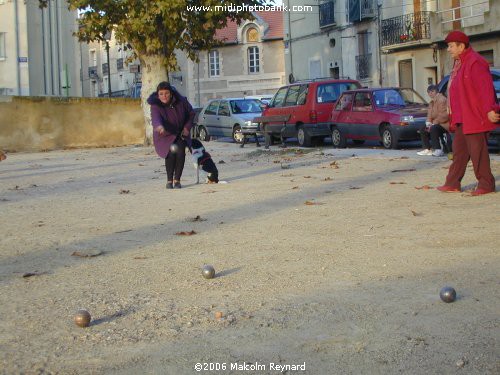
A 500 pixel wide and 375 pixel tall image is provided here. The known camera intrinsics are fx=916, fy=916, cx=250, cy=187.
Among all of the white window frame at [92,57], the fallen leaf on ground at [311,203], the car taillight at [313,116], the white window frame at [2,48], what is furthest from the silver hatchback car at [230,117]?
the white window frame at [92,57]

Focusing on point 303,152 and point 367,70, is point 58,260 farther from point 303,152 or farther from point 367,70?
point 367,70

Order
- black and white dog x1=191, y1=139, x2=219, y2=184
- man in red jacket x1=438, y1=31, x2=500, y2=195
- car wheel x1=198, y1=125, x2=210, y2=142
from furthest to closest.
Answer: car wheel x1=198, y1=125, x2=210, y2=142 → black and white dog x1=191, y1=139, x2=219, y2=184 → man in red jacket x1=438, y1=31, x2=500, y2=195

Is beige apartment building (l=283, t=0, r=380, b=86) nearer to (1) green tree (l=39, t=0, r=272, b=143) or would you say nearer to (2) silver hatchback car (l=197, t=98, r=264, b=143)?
(2) silver hatchback car (l=197, t=98, r=264, b=143)

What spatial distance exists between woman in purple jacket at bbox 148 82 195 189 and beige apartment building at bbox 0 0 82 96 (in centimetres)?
3800

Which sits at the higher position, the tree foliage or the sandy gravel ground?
the tree foliage

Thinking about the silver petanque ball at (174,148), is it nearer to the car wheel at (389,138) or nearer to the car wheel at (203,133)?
the car wheel at (389,138)

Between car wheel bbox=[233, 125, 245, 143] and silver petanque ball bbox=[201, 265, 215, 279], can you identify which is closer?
silver petanque ball bbox=[201, 265, 215, 279]

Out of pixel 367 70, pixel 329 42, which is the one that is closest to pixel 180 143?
pixel 367 70

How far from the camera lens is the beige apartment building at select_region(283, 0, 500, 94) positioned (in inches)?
1439

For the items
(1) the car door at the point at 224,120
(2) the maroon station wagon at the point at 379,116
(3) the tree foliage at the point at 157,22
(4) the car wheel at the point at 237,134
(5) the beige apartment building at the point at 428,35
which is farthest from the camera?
(5) the beige apartment building at the point at 428,35

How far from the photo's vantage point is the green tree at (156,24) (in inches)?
1086

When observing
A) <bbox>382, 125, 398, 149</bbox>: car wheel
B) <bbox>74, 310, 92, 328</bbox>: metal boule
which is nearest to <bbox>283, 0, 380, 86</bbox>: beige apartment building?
<bbox>382, 125, 398, 149</bbox>: car wheel

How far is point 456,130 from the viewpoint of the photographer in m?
11.0

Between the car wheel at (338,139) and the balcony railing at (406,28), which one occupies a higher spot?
the balcony railing at (406,28)
